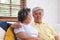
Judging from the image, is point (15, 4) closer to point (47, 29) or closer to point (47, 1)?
point (47, 1)

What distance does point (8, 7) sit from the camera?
351 centimetres

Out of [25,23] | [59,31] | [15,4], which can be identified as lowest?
[59,31]

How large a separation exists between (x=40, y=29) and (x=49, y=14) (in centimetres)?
130

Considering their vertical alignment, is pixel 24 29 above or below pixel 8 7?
below

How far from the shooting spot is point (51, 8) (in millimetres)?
3926

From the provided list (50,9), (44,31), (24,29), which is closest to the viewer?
(24,29)

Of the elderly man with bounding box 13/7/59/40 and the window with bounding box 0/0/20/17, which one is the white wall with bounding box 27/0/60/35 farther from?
the elderly man with bounding box 13/7/59/40

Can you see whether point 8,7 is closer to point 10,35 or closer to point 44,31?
point 44,31

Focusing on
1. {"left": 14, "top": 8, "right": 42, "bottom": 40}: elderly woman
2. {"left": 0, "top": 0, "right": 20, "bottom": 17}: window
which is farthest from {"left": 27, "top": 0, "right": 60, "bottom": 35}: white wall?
{"left": 14, "top": 8, "right": 42, "bottom": 40}: elderly woman

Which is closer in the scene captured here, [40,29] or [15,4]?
[40,29]

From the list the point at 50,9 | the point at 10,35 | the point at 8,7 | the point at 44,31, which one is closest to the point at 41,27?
the point at 44,31

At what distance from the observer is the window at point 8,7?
11.4 feet

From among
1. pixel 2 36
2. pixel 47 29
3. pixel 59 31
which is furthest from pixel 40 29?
pixel 59 31

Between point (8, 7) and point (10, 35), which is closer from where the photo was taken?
point (10, 35)
